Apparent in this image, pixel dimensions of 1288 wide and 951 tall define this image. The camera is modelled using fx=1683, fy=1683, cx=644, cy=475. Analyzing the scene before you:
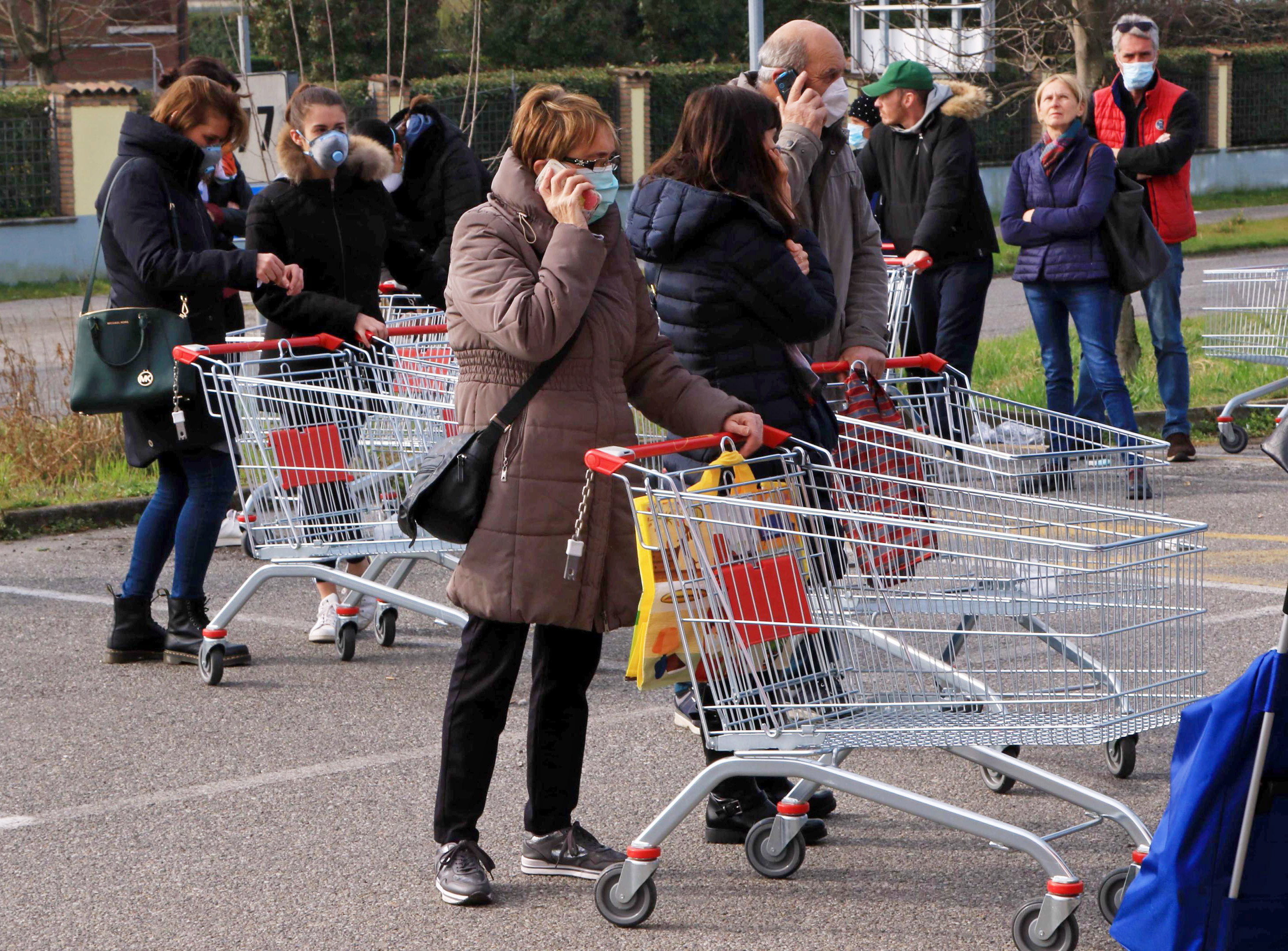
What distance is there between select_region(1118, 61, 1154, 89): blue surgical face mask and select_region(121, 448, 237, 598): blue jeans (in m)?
6.24

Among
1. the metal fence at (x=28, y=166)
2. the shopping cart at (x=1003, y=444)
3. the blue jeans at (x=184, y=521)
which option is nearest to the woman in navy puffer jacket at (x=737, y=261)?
the shopping cart at (x=1003, y=444)

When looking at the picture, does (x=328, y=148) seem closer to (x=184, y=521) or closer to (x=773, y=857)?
(x=184, y=521)

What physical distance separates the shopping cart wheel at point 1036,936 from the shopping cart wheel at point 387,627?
3539mm

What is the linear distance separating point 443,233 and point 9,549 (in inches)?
111

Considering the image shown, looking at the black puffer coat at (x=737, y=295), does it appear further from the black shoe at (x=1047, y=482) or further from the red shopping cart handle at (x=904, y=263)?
the red shopping cart handle at (x=904, y=263)

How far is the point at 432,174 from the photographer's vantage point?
8.89 meters

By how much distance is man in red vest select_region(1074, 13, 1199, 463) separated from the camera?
1014cm

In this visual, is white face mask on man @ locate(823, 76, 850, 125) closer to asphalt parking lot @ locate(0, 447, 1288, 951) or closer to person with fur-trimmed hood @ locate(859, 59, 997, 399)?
asphalt parking lot @ locate(0, 447, 1288, 951)

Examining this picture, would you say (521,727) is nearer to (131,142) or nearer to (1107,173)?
(131,142)

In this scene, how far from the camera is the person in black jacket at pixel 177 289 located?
6406 mm

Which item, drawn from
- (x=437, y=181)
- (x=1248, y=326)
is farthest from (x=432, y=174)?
(x=1248, y=326)

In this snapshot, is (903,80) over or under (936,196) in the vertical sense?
over

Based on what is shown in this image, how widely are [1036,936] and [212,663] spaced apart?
3.50m

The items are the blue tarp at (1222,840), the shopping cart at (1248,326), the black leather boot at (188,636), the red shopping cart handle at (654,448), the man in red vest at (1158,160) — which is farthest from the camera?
the man in red vest at (1158,160)
